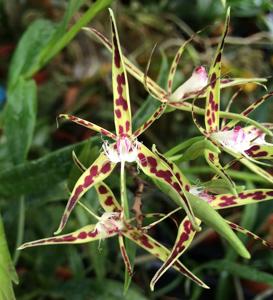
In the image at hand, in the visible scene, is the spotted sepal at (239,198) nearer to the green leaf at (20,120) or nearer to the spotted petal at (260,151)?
the spotted petal at (260,151)

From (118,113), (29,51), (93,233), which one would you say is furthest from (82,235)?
(29,51)

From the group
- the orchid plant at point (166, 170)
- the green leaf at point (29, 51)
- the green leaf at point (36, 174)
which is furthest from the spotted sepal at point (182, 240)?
the green leaf at point (29, 51)

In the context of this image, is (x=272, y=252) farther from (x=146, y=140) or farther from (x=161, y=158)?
(x=161, y=158)

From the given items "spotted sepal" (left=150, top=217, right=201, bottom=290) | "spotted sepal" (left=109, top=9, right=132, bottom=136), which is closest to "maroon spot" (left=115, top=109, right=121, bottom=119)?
"spotted sepal" (left=109, top=9, right=132, bottom=136)

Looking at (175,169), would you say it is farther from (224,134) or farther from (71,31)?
(71,31)

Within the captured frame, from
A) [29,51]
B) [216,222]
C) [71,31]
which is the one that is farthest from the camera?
[29,51]

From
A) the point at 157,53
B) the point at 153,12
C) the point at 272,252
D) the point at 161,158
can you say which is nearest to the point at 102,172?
the point at 161,158
